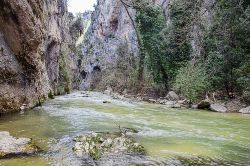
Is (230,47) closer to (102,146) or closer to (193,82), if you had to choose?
(193,82)

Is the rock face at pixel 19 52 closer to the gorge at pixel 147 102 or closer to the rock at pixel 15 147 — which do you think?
the gorge at pixel 147 102

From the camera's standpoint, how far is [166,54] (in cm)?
3209

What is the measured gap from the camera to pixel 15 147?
7781 millimetres

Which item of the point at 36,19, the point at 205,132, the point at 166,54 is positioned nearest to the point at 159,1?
the point at 166,54

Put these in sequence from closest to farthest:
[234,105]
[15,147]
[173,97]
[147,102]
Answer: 1. [15,147]
2. [234,105]
3. [147,102]
4. [173,97]

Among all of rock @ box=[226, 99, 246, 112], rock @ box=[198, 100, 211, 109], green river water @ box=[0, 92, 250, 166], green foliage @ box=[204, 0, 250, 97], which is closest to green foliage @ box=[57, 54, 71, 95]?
green foliage @ box=[204, 0, 250, 97]

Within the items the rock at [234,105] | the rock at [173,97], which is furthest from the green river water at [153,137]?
the rock at [173,97]

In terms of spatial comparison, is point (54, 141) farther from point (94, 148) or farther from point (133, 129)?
point (133, 129)

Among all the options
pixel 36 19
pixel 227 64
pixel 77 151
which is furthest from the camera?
pixel 227 64

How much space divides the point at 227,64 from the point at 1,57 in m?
14.2

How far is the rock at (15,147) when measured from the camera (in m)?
7.42

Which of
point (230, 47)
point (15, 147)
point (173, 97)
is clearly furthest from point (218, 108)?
point (15, 147)

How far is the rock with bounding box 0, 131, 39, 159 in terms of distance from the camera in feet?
24.3

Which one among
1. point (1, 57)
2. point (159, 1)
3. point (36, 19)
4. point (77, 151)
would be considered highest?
point (159, 1)
